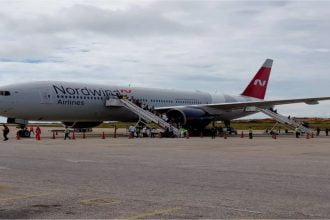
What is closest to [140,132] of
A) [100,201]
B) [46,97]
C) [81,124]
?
[81,124]

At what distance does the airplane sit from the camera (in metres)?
31.2

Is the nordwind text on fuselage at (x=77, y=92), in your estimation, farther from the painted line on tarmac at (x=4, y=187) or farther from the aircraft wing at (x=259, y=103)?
the painted line on tarmac at (x=4, y=187)

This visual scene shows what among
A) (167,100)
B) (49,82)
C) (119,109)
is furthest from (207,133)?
(49,82)

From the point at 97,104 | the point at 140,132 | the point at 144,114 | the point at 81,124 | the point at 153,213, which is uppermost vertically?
the point at 97,104

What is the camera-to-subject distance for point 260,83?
4975 centimetres

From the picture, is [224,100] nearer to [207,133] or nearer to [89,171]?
[207,133]

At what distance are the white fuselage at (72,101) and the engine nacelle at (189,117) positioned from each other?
2026 mm

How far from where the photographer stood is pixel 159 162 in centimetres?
1488

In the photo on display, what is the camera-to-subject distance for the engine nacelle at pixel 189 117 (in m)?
37.4

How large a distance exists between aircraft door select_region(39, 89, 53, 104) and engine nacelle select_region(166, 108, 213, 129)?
9.90 m

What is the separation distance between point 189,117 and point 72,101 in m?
8.92

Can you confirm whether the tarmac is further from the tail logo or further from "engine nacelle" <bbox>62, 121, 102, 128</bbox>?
the tail logo

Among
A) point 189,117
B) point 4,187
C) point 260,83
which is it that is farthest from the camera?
point 260,83

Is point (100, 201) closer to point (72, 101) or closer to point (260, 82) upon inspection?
point (72, 101)
